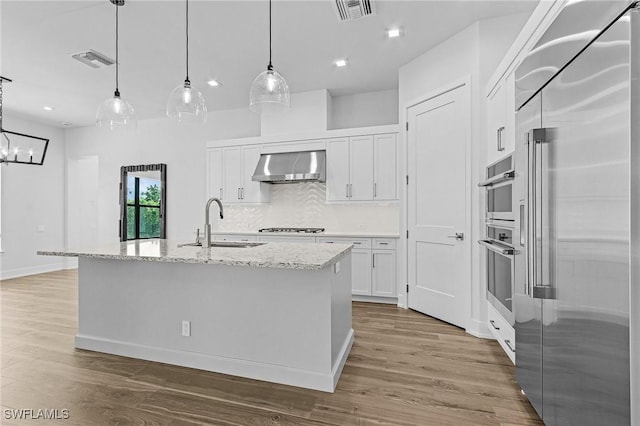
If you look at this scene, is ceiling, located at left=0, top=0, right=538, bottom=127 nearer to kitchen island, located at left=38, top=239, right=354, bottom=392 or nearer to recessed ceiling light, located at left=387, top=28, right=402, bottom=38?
recessed ceiling light, located at left=387, top=28, right=402, bottom=38

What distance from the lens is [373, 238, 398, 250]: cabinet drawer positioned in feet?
13.9

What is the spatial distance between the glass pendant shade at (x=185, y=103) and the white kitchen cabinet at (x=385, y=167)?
8.26 feet

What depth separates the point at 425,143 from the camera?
3777 mm

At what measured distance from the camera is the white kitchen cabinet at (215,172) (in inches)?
207

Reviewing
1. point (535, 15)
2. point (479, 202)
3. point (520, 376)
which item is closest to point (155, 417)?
point (520, 376)

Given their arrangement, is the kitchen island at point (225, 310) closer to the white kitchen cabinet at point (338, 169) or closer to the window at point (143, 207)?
the white kitchen cabinet at point (338, 169)

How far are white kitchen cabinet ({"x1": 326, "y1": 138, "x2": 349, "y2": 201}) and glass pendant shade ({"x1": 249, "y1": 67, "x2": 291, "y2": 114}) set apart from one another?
230 cm

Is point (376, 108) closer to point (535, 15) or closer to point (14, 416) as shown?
point (535, 15)

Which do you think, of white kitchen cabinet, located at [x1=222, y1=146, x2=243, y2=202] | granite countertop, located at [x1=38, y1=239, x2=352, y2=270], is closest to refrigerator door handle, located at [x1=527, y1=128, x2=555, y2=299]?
granite countertop, located at [x1=38, y1=239, x2=352, y2=270]

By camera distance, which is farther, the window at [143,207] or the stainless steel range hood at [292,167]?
the window at [143,207]

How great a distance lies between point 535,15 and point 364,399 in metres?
2.59

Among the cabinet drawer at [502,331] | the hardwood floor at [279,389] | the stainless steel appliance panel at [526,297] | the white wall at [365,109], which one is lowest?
the hardwood floor at [279,389]

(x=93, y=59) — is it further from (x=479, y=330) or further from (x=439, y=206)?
(x=479, y=330)

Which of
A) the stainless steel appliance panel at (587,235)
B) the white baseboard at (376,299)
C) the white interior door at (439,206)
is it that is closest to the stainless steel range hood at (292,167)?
the white interior door at (439,206)
